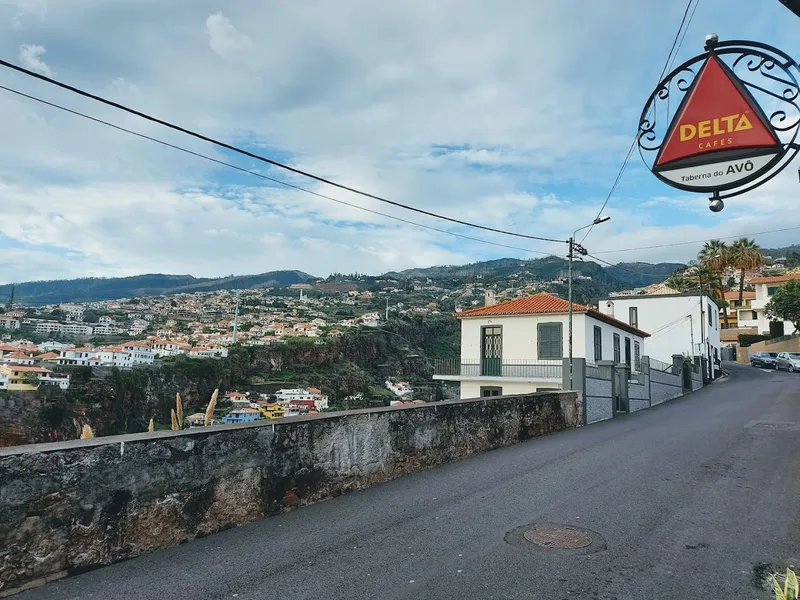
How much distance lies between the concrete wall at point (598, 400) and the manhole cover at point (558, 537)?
10.9m

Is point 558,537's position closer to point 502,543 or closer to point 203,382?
point 502,543

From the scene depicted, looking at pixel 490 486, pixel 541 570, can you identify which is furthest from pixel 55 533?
pixel 490 486

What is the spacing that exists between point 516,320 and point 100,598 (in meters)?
25.2

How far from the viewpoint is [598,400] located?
16297 mm

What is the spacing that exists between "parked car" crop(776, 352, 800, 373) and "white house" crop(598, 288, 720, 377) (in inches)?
220

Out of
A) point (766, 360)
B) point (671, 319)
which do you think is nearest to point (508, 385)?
point (671, 319)

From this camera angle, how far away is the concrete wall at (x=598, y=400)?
50.1ft

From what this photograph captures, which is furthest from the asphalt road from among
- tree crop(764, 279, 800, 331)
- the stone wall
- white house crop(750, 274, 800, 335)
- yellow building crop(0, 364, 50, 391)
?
white house crop(750, 274, 800, 335)

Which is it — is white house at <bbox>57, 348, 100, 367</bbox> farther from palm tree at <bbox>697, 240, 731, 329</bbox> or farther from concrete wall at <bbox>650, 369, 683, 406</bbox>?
palm tree at <bbox>697, 240, 731, 329</bbox>

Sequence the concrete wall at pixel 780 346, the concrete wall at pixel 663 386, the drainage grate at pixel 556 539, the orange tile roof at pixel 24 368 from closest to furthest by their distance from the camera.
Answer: the drainage grate at pixel 556 539 < the concrete wall at pixel 663 386 < the orange tile roof at pixel 24 368 < the concrete wall at pixel 780 346

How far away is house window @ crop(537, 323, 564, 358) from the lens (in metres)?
25.6

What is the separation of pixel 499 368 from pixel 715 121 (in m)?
23.7

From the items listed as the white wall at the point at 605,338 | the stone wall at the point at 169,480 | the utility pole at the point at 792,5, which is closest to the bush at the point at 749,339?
the white wall at the point at 605,338

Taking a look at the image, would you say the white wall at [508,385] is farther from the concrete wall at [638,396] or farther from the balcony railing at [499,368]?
the concrete wall at [638,396]
